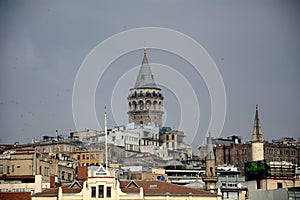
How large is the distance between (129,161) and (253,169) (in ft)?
224

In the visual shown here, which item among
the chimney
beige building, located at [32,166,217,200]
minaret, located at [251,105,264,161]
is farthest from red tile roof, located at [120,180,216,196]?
minaret, located at [251,105,264,161]

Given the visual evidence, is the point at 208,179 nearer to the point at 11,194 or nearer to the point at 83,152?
the point at 11,194

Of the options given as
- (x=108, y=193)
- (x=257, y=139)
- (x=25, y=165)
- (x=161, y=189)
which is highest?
(x=257, y=139)

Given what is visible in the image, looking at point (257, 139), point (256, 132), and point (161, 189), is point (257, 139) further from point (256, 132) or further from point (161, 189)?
point (161, 189)

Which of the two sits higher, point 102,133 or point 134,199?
point 102,133

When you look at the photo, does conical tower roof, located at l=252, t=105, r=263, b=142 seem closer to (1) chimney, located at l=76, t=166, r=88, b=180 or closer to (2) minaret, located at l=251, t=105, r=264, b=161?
(2) minaret, located at l=251, t=105, r=264, b=161

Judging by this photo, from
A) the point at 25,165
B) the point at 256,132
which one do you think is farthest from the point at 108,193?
the point at 256,132

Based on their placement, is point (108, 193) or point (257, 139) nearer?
point (108, 193)

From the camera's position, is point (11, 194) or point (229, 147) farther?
point (229, 147)

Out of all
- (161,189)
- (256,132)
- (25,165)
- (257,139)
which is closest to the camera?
(161,189)

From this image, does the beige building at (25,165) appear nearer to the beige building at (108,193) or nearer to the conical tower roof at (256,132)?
the beige building at (108,193)

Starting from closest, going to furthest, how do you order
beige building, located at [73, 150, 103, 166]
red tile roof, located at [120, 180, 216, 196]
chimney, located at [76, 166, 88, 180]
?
red tile roof, located at [120, 180, 216, 196]
chimney, located at [76, 166, 88, 180]
beige building, located at [73, 150, 103, 166]

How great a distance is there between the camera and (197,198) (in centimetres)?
8312

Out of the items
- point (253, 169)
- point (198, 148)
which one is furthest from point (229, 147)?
point (253, 169)
